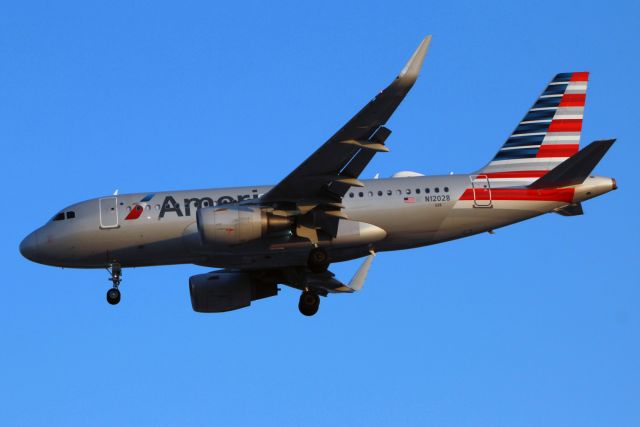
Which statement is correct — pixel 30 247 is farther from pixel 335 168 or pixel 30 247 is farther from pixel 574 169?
pixel 574 169

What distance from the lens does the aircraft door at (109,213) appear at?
44594 mm

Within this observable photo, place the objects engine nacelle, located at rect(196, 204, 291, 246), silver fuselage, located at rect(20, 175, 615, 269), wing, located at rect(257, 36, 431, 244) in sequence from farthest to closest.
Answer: silver fuselage, located at rect(20, 175, 615, 269) → engine nacelle, located at rect(196, 204, 291, 246) → wing, located at rect(257, 36, 431, 244)

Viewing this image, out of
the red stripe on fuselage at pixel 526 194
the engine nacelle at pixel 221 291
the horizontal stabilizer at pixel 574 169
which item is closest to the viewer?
the horizontal stabilizer at pixel 574 169

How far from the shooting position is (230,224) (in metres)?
41.2

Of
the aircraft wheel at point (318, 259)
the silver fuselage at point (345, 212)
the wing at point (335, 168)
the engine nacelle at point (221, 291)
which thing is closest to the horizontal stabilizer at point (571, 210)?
the silver fuselage at point (345, 212)

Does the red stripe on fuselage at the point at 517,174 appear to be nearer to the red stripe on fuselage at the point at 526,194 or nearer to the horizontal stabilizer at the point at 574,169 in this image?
the red stripe on fuselage at the point at 526,194

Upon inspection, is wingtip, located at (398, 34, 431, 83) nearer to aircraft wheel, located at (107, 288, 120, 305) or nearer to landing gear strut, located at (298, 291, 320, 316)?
landing gear strut, located at (298, 291, 320, 316)

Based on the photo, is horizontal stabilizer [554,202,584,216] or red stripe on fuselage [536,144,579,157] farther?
red stripe on fuselage [536,144,579,157]

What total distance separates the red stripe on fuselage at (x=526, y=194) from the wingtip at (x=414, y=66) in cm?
975

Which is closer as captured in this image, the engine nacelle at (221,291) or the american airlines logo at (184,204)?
the american airlines logo at (184,204)

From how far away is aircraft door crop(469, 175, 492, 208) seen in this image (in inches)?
1741

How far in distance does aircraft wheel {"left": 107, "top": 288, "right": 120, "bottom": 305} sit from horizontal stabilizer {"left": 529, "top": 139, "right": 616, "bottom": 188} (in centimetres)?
1515

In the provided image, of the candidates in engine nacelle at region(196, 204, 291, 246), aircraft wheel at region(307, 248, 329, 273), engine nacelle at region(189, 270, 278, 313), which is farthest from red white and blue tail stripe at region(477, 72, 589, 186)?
engine nacelle at region(189, 270, 278, 313)

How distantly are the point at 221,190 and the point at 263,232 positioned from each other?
160 inches
